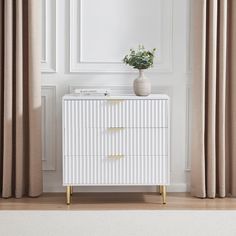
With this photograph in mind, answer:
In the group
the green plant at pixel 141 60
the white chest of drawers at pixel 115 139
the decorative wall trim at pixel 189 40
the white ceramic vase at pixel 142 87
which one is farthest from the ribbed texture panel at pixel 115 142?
the decorative wall trim at pixel 189 40

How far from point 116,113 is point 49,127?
2.30 ft

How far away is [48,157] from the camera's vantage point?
4.52 m

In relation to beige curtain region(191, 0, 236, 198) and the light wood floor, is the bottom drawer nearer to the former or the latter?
the light wood floor

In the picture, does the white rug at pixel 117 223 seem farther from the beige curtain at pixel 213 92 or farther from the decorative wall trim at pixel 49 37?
the decorative wall trim at pixel 49 37

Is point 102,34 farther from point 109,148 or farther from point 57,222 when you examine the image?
point 57,222

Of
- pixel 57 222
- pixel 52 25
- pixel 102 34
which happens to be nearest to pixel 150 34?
pixel 102 34

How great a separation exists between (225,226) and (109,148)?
1.03 meters

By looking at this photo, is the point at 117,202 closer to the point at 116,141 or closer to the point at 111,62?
the point at 116,141

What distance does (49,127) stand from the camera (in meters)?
4.50

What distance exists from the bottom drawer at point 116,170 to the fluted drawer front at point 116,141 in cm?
4

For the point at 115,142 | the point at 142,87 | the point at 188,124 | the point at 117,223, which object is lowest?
the point at 117,223

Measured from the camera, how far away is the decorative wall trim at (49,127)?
4.47m

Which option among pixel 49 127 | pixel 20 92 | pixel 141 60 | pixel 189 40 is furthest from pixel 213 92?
pixel 20 92

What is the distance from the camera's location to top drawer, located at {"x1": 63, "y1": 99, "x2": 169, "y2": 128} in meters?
4.03
